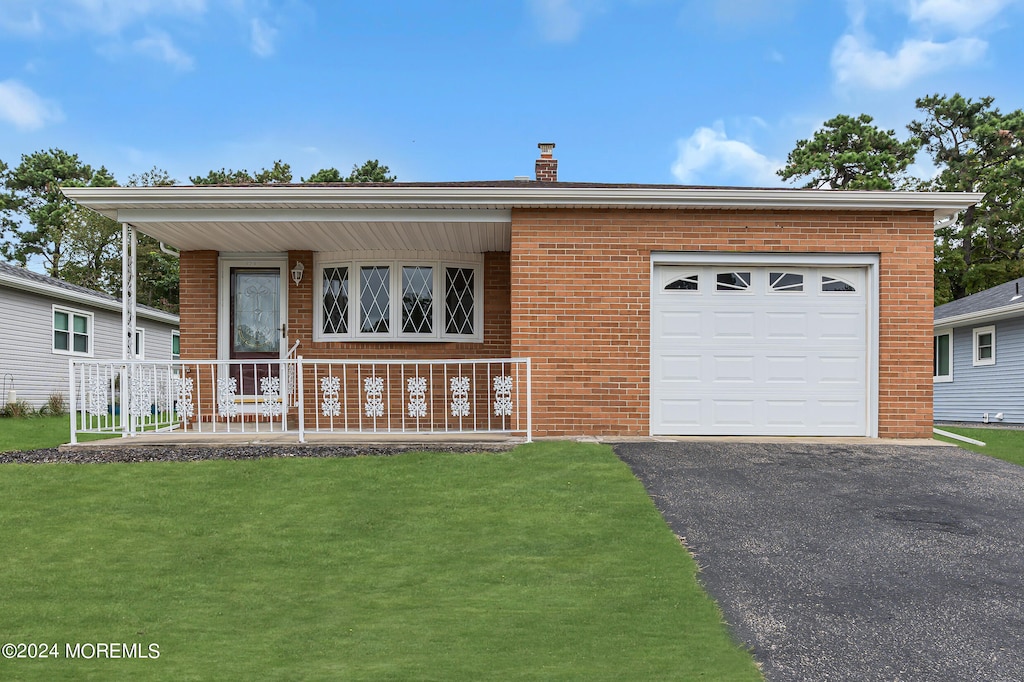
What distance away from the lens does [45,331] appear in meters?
17.8

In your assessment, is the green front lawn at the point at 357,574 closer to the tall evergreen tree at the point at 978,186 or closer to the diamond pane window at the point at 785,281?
the diamond pane window at the point at 785,281

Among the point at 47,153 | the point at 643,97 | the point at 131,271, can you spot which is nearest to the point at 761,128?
the point at 643,97

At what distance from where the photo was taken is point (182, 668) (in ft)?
11.4

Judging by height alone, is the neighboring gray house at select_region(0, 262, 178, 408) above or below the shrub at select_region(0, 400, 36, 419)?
above

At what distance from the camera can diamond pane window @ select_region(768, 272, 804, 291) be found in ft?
29.5

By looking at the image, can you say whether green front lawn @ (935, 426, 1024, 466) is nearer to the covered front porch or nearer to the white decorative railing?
the white decorative railing

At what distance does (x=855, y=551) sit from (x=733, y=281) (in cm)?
438

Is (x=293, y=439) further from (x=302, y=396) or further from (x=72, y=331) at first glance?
(x=72, y=331)

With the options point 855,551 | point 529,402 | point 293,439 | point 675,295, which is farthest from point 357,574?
point 675,295

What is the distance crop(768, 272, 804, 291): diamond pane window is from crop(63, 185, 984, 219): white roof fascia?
792 millimetres

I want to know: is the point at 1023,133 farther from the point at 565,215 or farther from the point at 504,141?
the point at 565,215

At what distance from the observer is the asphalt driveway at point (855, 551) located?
12.4 ft

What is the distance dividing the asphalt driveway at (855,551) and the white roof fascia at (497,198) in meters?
2.76

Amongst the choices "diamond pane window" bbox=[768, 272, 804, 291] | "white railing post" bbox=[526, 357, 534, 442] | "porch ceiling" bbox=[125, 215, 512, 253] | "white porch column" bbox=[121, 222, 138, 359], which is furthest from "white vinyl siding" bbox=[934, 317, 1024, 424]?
"white porch column" bbox=[121, 222, 138, 359]
